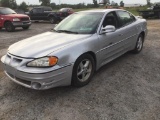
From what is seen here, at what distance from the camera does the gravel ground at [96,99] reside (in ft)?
11.2

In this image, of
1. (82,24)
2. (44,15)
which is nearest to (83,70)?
(82,24)

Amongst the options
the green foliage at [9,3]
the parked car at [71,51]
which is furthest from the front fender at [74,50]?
the green foliage at [9,3]

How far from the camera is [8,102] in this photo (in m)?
3.86

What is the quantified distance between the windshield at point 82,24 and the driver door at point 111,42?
0.70 feet

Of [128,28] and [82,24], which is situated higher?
[82,24]

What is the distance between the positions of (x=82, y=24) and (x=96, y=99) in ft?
6.22

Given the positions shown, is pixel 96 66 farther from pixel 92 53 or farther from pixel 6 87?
pixel 6 87

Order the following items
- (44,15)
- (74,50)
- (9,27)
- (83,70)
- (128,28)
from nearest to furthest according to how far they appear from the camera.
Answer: (74,50)
(83,70)
(128,28)
(9,27)
(44,15)

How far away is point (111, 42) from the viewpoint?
4961 millimetres

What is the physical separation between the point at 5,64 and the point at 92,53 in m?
1.72

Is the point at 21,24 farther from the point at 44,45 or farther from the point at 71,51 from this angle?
the point at 71,51

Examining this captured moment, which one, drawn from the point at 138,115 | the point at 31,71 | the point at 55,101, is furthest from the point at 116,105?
the point at 31,71

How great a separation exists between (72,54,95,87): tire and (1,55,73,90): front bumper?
0.15 meters

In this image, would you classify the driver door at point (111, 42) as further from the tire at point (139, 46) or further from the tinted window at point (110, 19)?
the tire at point (139, 46)
